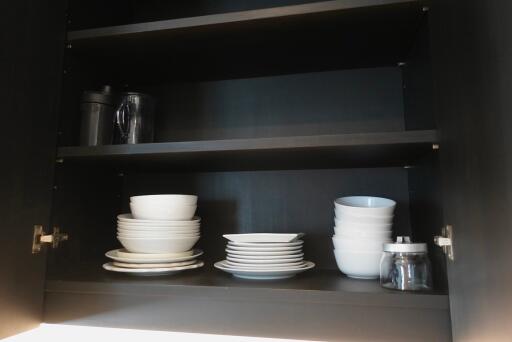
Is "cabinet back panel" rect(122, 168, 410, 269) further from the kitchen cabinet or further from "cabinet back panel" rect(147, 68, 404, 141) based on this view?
"cabinet back panel" rect(147, 68, 404, 141)

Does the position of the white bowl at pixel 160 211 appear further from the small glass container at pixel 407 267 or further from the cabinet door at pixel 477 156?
the cabinet door at pixel 477 156

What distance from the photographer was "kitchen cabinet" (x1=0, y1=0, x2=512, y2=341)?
56cm

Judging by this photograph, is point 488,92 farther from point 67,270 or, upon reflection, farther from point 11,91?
point 67,270

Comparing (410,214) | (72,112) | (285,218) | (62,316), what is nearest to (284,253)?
(285,218)

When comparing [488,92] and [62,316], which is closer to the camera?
[488,92]

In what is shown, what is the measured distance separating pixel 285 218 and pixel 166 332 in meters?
0.43

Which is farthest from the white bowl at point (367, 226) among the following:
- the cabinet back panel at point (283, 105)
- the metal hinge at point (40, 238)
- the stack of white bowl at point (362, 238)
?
the metal hinge at point (40, 238)

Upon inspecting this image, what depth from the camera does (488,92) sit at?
46 centimetres

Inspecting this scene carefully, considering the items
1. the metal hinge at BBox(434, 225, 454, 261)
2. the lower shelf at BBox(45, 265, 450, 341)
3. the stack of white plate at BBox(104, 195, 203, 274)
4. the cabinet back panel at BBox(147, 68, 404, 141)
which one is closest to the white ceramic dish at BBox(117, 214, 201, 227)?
the stack of white plate at BBox(104, 195, 203, 274)

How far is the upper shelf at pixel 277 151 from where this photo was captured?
744mm

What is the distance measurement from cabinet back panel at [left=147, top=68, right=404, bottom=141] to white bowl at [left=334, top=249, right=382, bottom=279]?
38 cm

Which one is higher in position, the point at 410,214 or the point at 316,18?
the point at 316,18

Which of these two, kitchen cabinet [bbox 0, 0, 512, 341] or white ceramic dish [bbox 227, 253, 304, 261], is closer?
kitchen cabinet [bbox 0, 0, 512, 341]

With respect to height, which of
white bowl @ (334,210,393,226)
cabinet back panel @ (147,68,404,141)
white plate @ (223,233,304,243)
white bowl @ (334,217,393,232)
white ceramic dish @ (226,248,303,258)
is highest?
cabinet back panel @ (147,68,404,141)
